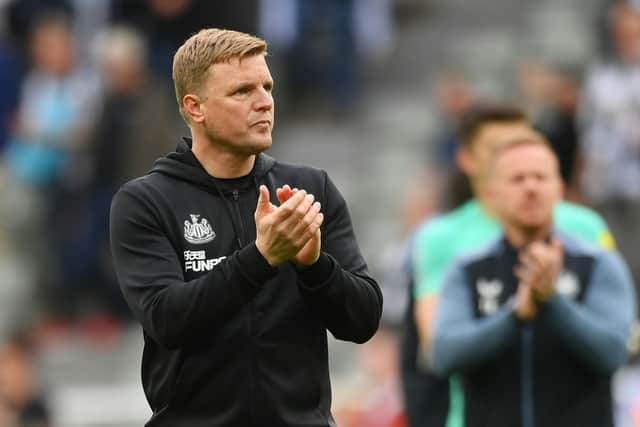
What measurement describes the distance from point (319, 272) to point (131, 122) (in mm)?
8685

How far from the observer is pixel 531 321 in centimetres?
682

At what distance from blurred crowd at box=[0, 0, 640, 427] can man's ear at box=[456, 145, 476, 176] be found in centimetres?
298

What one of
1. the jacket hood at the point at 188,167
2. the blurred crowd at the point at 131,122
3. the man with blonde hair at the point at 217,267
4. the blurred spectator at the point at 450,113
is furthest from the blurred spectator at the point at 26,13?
the man with blonde hair at the point at 217,267

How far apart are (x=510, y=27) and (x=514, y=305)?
38.4ft

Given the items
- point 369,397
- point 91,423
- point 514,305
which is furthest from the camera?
point 91,423

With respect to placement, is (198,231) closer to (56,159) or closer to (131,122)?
(131,122)

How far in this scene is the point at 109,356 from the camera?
14336mm

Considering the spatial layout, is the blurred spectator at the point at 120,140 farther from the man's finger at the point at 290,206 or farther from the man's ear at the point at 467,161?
the man's finger at the point at 290,206

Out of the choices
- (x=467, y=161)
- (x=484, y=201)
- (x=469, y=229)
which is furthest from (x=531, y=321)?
(x=467, y=161)

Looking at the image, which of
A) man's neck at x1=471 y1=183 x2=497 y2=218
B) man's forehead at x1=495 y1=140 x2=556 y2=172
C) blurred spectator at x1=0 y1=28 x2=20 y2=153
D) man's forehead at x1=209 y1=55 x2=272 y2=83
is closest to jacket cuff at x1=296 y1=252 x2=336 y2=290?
man's forehead at x1=209 y1=55 x2=272 y2=83

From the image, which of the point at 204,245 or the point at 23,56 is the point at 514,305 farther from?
the point at 23,56

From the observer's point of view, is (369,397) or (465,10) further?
(465,10)

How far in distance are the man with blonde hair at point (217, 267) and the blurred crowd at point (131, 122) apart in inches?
232

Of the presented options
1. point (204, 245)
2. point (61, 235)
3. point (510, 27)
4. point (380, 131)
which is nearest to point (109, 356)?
point (61, 235)
